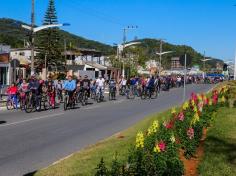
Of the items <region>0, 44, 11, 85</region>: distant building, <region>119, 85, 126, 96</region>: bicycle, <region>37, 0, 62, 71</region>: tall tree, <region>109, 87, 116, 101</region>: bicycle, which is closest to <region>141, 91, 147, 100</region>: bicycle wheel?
<region>109, 87, 116, 101</region>: bicycle

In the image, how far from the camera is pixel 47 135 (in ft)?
54.3

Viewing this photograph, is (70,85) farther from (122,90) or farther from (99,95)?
(122,90)

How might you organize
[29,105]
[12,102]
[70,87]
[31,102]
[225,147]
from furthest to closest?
1. [12,102]
2. [70,87]
3. [31,102]
4. [29,105]
5. [225,147]

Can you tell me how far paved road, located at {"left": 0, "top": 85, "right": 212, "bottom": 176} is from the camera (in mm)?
11602

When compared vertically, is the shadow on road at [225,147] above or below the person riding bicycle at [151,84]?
below

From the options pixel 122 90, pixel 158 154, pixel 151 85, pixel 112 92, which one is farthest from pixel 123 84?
pixel 158 154

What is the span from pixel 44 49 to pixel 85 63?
33.7 feet

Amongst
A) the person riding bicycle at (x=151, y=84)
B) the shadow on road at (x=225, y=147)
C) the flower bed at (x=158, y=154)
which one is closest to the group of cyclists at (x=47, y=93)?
the person riding bicycle at (x=151, y=84)

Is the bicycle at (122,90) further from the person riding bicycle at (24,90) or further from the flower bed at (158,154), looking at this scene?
the flower bed at (158,154)

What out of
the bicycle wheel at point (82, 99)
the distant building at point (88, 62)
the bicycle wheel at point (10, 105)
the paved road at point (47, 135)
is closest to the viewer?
the paved road at point (47, 135)

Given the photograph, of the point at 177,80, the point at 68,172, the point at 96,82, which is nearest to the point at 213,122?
the point at 68,172

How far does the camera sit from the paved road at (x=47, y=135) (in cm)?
1160

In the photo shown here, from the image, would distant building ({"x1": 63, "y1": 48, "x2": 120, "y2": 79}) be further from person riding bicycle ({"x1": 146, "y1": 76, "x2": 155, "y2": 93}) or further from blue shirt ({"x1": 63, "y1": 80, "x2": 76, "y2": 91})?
blue shirt ({"x1": 63, "y1": 80, "x2": 76, "y2": 91})

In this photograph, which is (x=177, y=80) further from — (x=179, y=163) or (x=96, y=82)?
(x=179, y=163)
